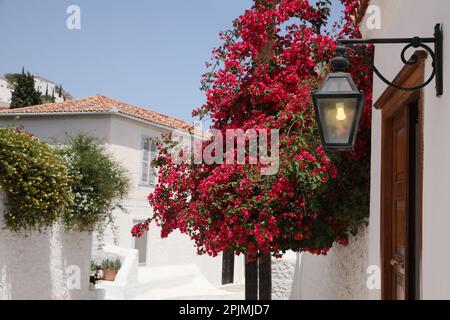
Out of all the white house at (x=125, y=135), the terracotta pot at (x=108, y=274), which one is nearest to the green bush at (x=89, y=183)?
the terracotta pot at (x=108, y=274)

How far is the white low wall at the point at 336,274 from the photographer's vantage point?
23.0 feet

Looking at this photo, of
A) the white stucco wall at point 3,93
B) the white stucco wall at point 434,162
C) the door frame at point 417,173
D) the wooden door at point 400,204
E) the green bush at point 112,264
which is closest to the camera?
the white stucco wall at point 434,162

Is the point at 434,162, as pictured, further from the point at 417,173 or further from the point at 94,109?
the point at 94,109

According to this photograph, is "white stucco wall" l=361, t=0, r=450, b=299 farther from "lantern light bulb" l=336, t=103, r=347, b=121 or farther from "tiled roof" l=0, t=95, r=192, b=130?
"tiled roof" l=0, t=95, r=192, b=130

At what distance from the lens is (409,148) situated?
433cm

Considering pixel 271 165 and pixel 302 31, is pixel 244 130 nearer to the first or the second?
pixel 271 165

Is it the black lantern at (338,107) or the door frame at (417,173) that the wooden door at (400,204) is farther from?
the black lantern at (338,107)

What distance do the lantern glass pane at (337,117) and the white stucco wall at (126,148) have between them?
13217 millimetres

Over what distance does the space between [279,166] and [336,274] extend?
9.95ft

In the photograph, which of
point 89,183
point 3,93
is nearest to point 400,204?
point 89,183

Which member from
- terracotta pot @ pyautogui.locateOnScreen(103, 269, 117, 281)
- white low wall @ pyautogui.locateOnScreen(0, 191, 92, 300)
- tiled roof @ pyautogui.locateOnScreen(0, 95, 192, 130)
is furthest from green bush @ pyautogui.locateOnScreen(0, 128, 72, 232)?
tiled roof @ pyautogui.locateOnScreen(0, 95, 192, 130)
